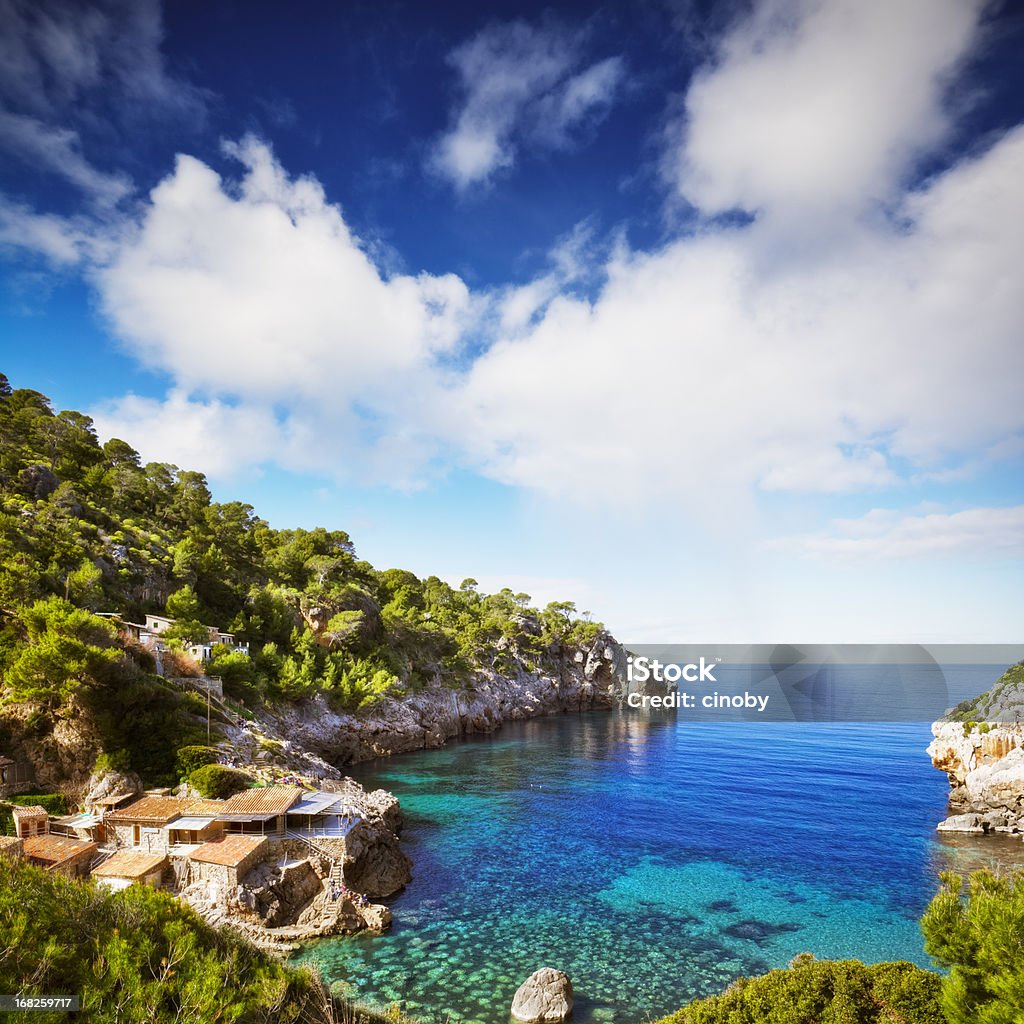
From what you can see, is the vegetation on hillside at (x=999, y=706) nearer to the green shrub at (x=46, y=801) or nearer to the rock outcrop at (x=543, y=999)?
the rock outcrop at (x=543, y=999)

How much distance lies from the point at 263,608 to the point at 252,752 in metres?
30.8

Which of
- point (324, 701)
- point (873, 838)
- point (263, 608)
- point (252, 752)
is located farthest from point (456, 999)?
point (263, 608)

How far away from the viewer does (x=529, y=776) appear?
5538 centimetres

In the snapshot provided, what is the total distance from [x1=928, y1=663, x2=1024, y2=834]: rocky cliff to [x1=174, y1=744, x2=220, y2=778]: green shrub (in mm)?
50844

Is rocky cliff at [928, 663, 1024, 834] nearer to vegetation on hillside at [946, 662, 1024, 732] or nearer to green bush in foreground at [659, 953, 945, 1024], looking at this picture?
vegetation on hillside at [946, 662, 1024, 732]

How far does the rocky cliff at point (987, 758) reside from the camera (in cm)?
3975

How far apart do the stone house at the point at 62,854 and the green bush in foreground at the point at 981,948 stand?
31.1 m

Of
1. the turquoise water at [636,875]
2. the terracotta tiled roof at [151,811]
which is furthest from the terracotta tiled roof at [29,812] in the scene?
the turquoise water at [636,875]

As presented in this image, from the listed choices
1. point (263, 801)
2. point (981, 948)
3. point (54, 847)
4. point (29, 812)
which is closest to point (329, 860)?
point (263, 801)

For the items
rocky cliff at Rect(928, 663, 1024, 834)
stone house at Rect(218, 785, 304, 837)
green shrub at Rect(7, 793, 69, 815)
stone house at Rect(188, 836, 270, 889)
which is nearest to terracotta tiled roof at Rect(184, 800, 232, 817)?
stone house at Rect(218, 785, 304, 837)

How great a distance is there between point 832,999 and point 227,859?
23.8 meters

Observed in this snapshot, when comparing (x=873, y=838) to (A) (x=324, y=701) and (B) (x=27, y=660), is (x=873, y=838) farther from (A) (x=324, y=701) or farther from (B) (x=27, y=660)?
(B) (x=27, y=660)

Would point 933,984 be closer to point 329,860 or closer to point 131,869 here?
point 329,860

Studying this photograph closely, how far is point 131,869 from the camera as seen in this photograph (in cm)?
2472
